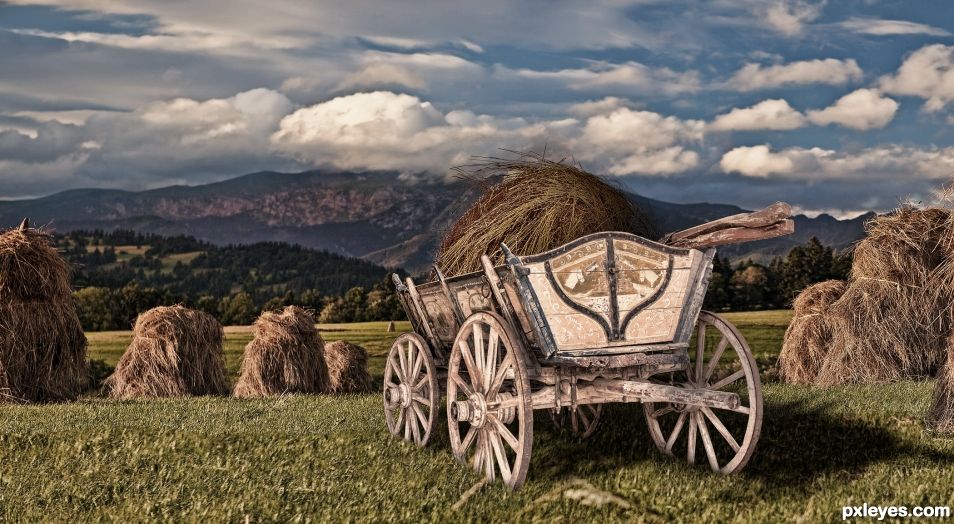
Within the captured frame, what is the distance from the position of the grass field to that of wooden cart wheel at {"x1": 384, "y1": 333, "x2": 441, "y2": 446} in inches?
9.3

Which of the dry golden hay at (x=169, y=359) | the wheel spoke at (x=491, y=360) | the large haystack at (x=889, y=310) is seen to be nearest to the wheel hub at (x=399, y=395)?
the wheel spoke at (x=491, y=360)

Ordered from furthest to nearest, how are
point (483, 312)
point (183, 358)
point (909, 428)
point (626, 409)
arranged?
point (183, 358)
point (626, 409)
point (909, 428)
point (483, 312)

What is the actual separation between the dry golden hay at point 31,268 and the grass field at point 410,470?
3.72m

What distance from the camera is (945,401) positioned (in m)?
9.23

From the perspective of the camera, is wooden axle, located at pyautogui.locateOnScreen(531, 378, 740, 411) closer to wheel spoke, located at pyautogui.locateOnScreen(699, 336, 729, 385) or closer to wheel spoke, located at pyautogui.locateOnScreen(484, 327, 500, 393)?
wheel spoke, located at pyautogui.locateOnScreen(484, 327, 500, 393)

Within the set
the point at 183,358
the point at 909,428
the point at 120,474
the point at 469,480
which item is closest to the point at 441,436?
the point at 469,480

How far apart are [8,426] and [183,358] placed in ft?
20.8

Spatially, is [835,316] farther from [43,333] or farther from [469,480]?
[43,333]

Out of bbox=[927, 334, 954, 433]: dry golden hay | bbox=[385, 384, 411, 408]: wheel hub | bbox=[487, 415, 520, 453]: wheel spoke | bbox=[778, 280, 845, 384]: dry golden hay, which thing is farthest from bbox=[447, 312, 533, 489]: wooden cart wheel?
bbox=[778, 280, 845, 384]: dry golden hay

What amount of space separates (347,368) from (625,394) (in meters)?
13.0

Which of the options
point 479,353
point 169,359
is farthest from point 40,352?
point 479,353

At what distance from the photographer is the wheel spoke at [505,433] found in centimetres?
705

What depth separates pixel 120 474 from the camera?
25.9ft

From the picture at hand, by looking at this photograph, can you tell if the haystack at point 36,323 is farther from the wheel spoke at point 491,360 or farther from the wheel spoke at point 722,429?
the wheel spoke at point 722,429
